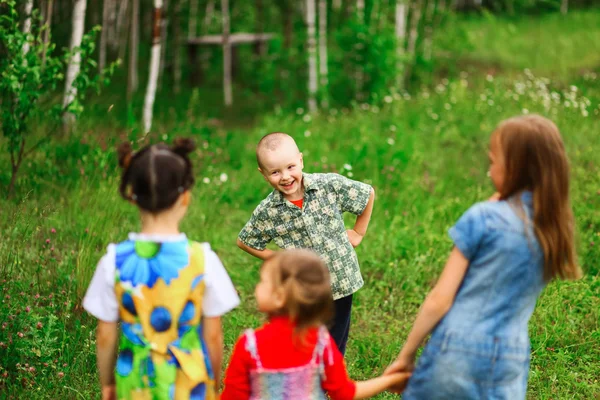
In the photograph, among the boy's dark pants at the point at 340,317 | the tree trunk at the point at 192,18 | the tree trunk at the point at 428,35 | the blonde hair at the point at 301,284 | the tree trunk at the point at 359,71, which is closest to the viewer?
the blonde hair at the point at 301,284

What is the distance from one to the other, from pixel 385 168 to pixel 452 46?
6.31 m

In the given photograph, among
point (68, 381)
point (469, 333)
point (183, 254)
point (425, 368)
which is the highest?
point (183, 254)

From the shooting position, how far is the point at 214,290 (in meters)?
2.20

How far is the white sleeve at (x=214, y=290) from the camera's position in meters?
2.19

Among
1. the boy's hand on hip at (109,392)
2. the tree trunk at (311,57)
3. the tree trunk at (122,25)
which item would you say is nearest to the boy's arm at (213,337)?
the boy's hand on hip at (109,392)

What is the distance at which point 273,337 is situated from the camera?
217 cm

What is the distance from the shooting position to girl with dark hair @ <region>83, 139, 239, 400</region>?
213cm

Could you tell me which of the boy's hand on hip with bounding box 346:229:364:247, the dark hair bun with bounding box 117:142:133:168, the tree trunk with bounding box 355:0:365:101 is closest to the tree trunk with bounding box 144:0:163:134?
the tree trunk with bounding box 355:0:365:101

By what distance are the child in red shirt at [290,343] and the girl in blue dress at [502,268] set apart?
1.23 ft

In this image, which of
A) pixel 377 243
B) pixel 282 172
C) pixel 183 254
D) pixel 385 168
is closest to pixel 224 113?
pixel 385 168

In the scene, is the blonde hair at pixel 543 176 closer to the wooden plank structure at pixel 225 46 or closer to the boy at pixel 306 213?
the boy at pixel 306 213

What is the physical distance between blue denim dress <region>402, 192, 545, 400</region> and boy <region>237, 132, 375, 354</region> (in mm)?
943

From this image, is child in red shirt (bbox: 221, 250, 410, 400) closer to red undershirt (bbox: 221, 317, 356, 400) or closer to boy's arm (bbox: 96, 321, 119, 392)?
red undershirt (bbox: 221, 317, 356, 400)

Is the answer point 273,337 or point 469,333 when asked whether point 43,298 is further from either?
point 469,333
